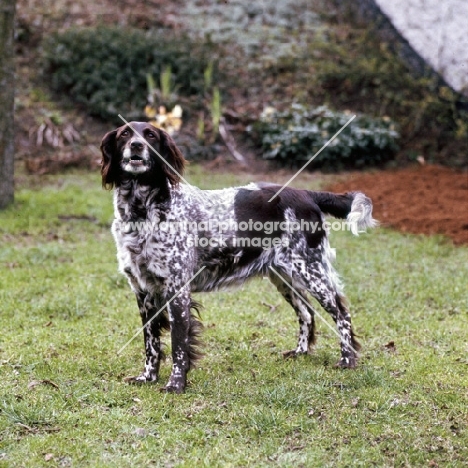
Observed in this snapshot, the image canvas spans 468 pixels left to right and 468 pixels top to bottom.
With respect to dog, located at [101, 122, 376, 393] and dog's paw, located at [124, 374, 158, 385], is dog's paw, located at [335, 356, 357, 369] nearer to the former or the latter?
dog, located at [101, 122, 376, 393]

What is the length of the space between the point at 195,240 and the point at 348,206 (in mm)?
1167

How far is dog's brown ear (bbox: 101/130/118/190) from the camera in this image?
4539mm

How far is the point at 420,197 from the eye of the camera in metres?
10.0

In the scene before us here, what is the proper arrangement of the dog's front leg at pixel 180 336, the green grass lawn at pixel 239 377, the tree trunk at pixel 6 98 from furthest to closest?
the tree trunk at pixel 6 98 → the dog's front leg at pixel 180 336 → the green grass lawn at pixel 239 377

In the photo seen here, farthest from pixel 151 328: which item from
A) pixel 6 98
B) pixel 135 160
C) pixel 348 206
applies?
pixel 6 98

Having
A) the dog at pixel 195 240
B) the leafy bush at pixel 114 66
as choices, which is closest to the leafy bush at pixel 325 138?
the leafy bush at pixel 114 66

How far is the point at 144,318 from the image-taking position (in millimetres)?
4730

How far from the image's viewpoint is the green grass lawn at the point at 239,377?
3.68 meters

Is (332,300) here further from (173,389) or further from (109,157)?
(109,157)

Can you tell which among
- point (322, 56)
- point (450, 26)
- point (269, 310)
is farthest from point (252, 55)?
point (269, 310)

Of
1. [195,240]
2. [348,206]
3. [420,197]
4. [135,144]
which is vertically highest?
[135,144]

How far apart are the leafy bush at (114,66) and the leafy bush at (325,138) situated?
76.7 inches

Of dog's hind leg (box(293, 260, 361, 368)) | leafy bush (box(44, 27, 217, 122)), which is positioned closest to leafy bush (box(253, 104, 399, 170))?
leafy bush (box(44, 27, 217, 122))

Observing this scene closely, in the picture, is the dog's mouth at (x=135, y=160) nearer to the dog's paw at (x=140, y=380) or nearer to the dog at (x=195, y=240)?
the dog at (x=195, y=240)
